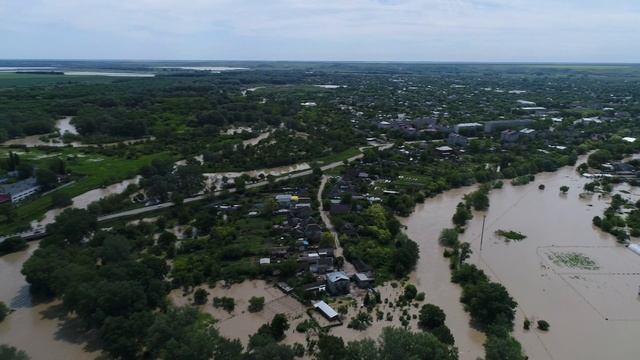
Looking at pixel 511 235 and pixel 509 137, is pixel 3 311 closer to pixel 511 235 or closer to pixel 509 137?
pixel 511 235

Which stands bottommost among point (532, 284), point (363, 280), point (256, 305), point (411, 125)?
point (532, 284)

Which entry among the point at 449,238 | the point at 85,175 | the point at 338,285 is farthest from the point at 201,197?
the point at 449,238

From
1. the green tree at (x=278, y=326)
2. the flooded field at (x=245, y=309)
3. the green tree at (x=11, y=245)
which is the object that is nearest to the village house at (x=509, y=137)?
the flooded field at (x=245, y=309)

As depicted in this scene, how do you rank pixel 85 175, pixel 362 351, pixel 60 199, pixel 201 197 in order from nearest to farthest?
pixel 362 351, pixel 60 199, pixel 201 197, pixel 85 175

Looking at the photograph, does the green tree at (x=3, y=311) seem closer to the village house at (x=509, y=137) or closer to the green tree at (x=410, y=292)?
the green tree at (x=410, y=292)

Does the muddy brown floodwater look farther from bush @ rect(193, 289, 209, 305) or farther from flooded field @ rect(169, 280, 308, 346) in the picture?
bush @ rect(193, 289, 209, 305)

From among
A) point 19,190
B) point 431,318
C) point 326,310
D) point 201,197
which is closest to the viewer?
point 431,318
